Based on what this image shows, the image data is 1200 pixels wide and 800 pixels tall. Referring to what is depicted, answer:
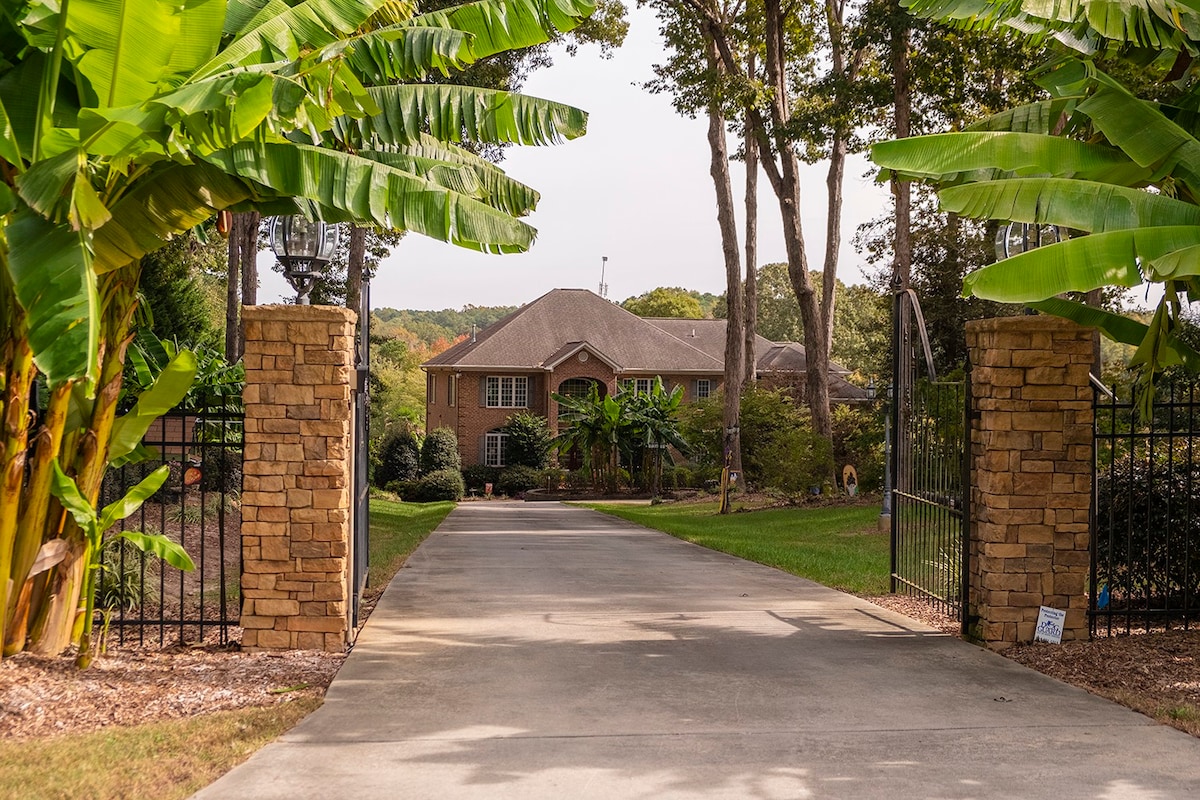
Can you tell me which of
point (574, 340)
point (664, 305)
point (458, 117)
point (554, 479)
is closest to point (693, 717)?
point (458, 117)

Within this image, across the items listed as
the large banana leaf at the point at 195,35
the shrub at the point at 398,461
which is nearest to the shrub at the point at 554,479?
the shrub at the point at 398,461

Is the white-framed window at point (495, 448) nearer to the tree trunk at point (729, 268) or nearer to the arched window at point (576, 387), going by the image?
the arched window at point (576, 387)

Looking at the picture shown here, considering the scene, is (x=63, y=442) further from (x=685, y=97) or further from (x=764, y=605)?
(x=685, y=97)

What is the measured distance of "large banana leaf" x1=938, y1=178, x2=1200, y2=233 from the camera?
6.87 meters

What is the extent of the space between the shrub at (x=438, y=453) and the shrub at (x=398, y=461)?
1.32 ft

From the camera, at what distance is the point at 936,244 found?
29.7 metres

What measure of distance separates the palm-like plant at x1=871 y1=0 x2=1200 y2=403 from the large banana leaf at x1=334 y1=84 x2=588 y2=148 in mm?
2497

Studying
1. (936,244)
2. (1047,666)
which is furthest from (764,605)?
(936,244)

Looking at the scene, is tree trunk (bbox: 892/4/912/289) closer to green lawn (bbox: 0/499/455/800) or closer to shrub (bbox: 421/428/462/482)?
green lawn (bbox: 0/499/455/800)

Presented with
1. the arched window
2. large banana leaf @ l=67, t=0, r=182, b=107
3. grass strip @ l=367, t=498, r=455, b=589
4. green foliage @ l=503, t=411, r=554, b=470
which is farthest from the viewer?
the arched window

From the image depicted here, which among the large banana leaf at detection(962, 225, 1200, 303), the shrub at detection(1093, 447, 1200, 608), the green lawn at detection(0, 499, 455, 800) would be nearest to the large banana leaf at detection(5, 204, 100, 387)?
the green lawn at detection(0, 499, 455, 800)

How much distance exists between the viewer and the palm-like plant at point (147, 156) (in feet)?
19.0

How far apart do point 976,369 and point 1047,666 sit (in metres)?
2.34

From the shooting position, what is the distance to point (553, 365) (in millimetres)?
48469
